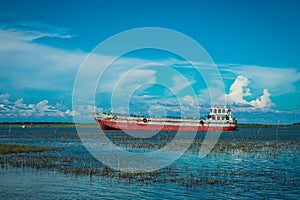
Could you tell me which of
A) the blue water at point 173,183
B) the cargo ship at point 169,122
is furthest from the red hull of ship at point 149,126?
the blue water at point 173,183

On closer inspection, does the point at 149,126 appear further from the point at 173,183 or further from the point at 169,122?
the point at 173,183

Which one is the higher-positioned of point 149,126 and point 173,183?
point 149,126

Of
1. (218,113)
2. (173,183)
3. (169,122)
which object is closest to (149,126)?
(169,122)

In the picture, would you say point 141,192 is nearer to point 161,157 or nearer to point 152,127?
point 161,157

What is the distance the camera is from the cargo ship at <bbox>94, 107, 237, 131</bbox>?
91.9 meters

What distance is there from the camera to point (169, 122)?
309ft

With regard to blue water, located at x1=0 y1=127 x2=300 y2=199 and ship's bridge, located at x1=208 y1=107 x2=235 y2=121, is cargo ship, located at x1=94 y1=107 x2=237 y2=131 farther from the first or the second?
blue water, located at x1=0 y1=127 x2=300 y2=199

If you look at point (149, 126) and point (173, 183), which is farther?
point (149, 126)

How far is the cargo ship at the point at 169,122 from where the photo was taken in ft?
301

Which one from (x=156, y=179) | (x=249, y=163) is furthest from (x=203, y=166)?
(x=156, y=179)

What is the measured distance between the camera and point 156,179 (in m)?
23.2

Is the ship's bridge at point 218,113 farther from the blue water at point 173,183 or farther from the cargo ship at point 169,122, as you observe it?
the blue water at point 173,183

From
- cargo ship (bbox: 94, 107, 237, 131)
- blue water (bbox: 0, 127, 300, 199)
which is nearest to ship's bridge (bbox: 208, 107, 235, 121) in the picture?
cargo ship (bbox: 94, 107, 237, 131)

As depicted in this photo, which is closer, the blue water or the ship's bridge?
the blue water
